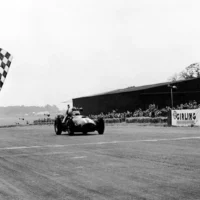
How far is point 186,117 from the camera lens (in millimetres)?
29203

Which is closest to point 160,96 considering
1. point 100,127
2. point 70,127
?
point 100,127

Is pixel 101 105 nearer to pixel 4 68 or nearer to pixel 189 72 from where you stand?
pixel 189 72

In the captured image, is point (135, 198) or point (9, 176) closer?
point (135, 198)

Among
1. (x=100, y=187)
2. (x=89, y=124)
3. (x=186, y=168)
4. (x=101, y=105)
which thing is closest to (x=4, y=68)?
(x=100, y=187)

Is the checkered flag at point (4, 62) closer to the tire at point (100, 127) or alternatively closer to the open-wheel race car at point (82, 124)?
the open-wheel race car at point (82, 124)

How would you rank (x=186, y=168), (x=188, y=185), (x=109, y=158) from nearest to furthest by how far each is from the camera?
(x=188, y=185)
(x=186, y=168)
(x=109, y=158)

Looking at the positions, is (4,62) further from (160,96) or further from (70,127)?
(160,96)

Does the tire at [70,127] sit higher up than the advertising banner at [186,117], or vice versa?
the advertising banner at [186,117]

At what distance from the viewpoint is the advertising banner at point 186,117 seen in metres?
28.4

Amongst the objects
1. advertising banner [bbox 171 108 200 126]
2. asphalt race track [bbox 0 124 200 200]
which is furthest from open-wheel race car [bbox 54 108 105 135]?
asphalt race track [bbox 0 124 200 200]

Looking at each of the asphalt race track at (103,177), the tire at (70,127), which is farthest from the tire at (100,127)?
the asphalt race track at (103,177)

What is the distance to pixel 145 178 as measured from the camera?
6875mm

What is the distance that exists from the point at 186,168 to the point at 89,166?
2109 mm

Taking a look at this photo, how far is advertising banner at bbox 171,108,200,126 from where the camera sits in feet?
93.1
